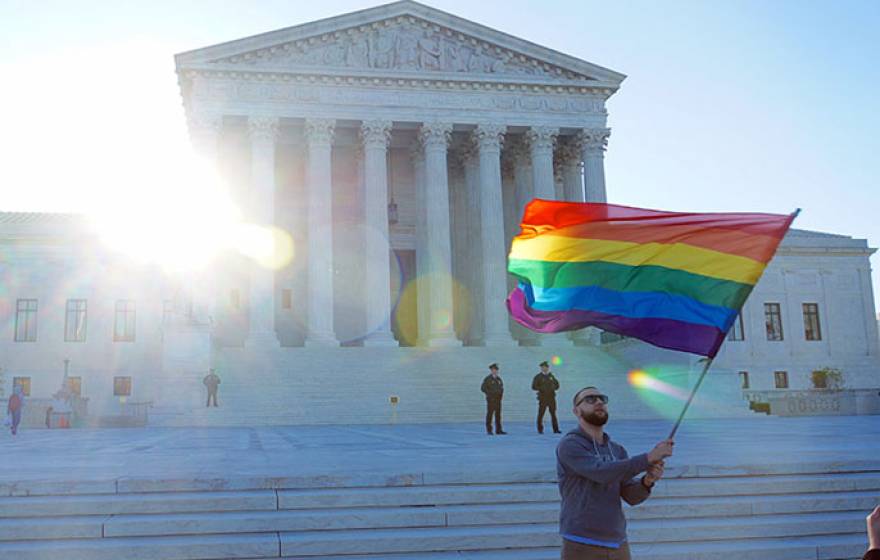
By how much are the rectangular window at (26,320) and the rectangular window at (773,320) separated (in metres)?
43.6

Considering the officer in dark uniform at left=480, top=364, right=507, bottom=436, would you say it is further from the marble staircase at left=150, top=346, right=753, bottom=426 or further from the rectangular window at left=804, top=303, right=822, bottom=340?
the rectangular window at left=804, top=303, right=822, bottom=340

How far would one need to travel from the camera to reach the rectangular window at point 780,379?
55125mm

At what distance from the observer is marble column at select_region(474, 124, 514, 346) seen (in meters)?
46.5

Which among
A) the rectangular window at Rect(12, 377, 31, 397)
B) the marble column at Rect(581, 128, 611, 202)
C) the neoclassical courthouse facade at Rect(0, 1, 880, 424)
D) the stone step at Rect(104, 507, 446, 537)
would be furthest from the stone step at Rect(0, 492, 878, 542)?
the rectangular window at Rect(12, 377, 31, 397)

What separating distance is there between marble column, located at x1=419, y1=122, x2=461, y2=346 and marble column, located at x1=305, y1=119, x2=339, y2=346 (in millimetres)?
5160

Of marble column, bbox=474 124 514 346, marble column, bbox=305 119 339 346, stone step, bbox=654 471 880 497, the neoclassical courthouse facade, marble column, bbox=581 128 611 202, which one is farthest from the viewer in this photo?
marble column, bbox=581 128 611 202

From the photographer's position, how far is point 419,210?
163 ft

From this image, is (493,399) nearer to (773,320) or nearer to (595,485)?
(595,485)

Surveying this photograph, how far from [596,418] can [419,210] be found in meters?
43.3

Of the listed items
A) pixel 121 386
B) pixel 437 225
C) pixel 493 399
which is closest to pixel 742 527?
pixel 493 399

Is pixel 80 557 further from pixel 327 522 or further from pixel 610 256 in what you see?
pixel 610 256

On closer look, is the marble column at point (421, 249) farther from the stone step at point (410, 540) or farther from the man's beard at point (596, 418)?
the man's beard at point (596, 418)

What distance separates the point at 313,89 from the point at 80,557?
38.4 metres

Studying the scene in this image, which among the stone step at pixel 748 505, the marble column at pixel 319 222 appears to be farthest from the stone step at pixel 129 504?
the marble column at pixel 319 222
